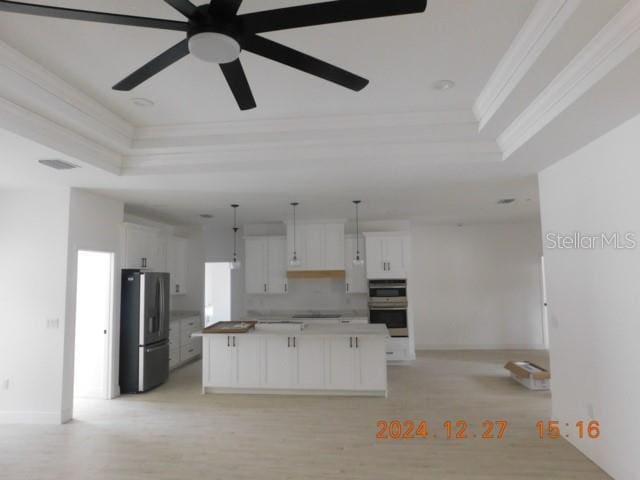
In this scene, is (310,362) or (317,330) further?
(317,330)

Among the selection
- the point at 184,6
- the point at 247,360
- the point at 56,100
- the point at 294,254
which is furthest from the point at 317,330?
the point at 184,6

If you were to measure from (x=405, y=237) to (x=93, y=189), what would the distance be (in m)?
5.02

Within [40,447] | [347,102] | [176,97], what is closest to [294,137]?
[347,102]

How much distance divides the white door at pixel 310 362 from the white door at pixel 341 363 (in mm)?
112

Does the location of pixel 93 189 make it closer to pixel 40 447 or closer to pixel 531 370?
pixel 40 447

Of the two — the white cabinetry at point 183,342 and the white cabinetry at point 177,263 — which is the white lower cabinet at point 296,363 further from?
the white cabinetry at point 177,263

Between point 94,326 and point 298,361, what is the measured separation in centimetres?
275

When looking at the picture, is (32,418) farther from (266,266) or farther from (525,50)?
(525,50)

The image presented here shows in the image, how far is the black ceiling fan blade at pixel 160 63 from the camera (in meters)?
1.76

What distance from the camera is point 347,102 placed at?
11.2ft

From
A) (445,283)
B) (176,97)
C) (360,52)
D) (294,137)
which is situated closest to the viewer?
(360,52)

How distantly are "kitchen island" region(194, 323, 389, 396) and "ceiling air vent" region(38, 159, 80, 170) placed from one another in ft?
8.95

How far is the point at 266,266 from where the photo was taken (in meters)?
7.79

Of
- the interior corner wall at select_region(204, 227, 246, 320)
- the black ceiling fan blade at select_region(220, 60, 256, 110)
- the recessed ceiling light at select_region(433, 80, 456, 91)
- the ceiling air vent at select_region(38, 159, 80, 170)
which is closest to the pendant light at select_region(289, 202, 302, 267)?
the interior corner wall at select_region(204, 227, 246, 320)
